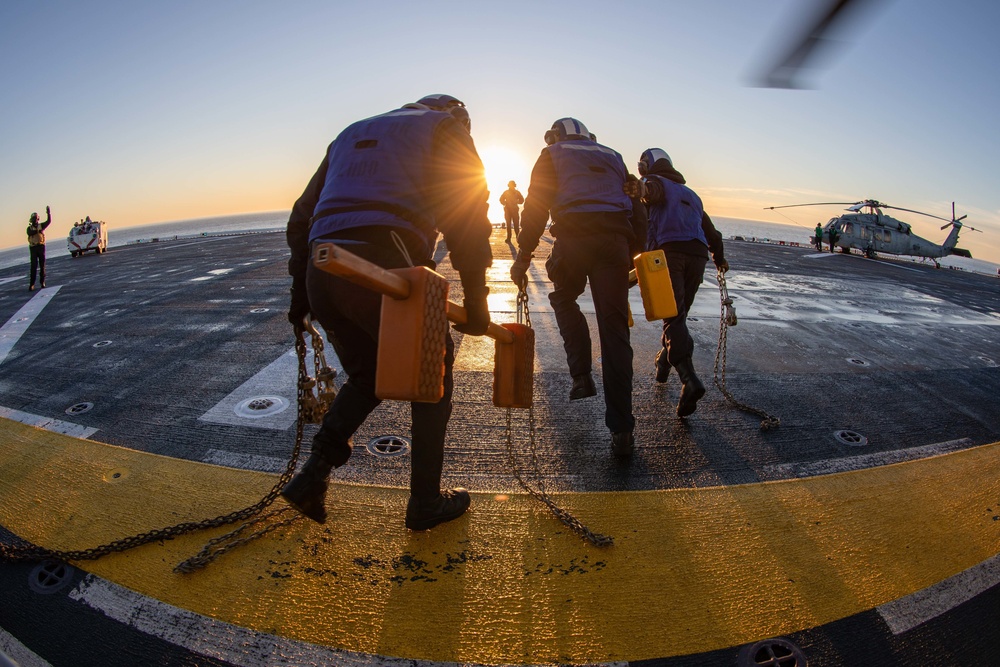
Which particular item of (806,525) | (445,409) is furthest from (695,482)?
(445,409)

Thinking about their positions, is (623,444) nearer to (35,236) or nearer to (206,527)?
(206,527)

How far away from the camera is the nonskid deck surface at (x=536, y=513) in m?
1.84

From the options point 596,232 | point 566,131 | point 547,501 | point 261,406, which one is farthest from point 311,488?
point 566,131

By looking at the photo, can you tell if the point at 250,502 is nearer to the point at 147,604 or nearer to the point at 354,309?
the point at 147,604

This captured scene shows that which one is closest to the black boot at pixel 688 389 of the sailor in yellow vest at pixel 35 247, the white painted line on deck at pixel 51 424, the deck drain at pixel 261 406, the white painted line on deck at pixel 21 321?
the deck drain at pixel 261 406

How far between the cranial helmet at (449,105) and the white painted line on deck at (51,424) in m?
3.30

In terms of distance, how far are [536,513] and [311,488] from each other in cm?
114

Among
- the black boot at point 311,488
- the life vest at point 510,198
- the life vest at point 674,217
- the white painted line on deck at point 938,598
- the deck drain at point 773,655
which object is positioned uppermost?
the life vest at point 510,198

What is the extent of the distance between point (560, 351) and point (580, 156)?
2395 mm

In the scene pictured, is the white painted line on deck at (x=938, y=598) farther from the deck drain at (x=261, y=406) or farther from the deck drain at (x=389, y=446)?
the deck drain at (x=261, y=406)

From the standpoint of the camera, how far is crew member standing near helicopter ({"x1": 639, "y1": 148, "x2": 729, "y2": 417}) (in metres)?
3.87

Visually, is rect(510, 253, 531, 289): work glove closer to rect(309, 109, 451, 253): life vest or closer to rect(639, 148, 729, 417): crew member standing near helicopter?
rect(639, 148, 729, 417): crew member standing near helicopter

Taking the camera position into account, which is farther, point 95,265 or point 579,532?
A: point 95,265

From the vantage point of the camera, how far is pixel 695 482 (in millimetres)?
2867
